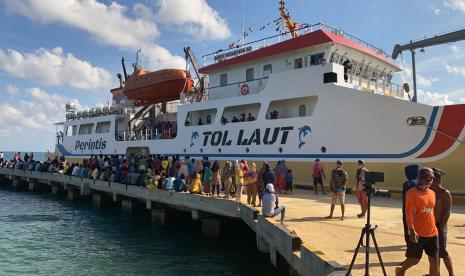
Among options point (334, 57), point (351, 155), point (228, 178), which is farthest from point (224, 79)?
point (228, 178)

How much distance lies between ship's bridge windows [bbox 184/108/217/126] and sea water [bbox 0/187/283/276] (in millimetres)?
5673

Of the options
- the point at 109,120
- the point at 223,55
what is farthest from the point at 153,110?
the point at 223,55

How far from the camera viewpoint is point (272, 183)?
1112cm

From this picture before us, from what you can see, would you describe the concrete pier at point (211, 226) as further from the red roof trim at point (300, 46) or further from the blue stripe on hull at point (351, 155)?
the red roof trim at point (300, 46)

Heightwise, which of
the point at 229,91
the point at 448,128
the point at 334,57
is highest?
the point at 334,57

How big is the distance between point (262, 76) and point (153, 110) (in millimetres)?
10904

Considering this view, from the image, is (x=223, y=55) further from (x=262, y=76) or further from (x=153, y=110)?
(x=153, y=110)

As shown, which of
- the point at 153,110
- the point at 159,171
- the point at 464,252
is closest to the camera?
the point at 464,252

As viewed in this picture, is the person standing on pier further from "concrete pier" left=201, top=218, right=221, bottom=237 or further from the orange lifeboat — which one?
the orange lifeboat

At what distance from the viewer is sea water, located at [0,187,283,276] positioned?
10.1m

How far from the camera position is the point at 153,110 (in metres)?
Answer: 27.6

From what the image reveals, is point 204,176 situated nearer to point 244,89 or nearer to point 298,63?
point 244,89

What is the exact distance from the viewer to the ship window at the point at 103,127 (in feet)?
97.2

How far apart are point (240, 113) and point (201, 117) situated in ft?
9.62
